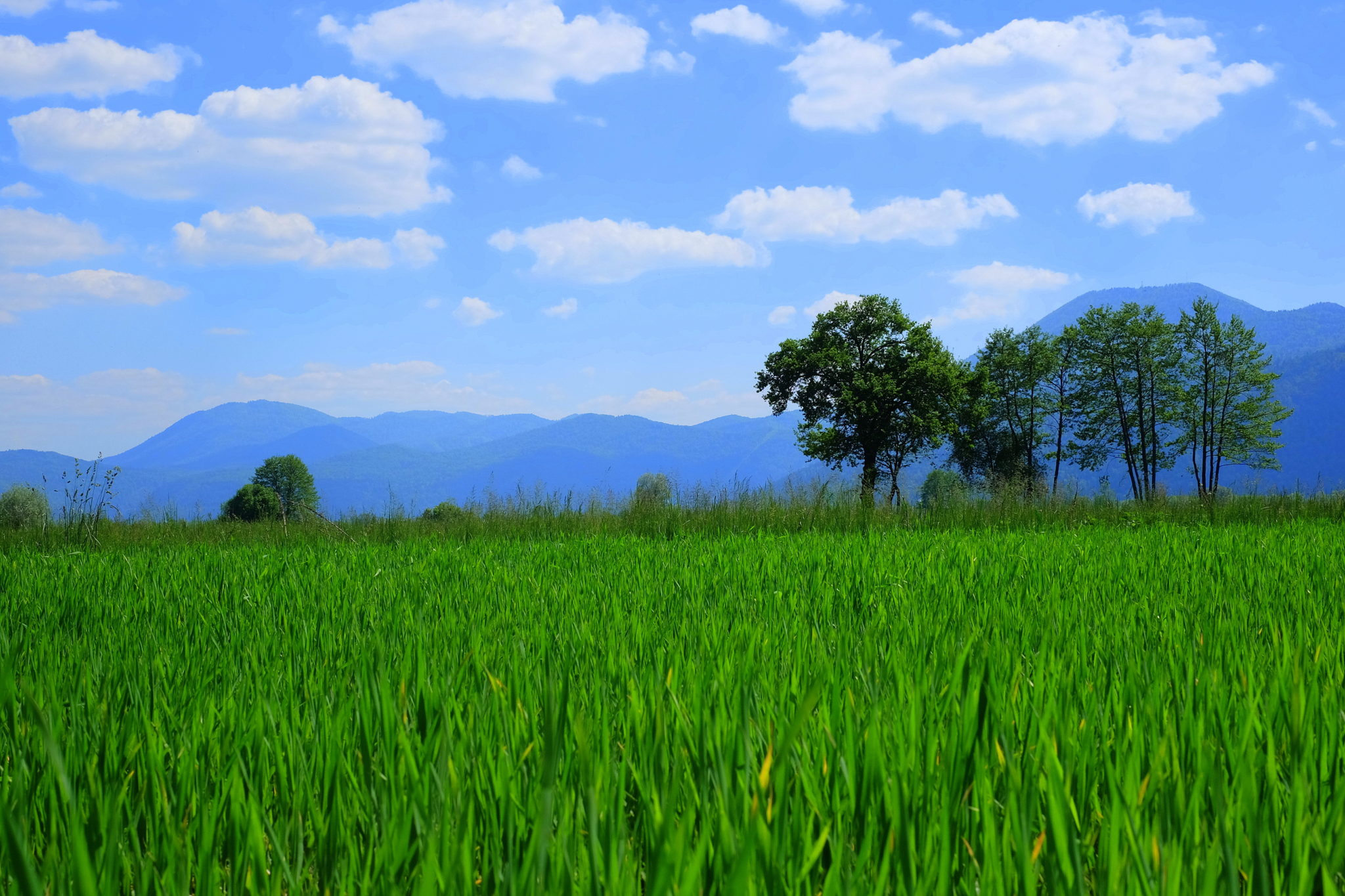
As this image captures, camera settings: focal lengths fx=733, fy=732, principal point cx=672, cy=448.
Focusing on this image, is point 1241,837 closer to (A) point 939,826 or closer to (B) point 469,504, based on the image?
(A) point 939,826

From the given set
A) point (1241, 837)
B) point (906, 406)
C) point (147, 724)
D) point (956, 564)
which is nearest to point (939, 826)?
point (1241, 837)

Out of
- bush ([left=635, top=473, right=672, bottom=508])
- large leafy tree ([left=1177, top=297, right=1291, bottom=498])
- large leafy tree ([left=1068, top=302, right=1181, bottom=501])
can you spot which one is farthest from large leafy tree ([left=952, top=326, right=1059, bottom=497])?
bush ([left=635, top=473, right=672, bottom=508])

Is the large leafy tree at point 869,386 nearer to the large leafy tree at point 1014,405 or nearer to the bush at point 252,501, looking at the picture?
the large leafy tree at point 1014,405

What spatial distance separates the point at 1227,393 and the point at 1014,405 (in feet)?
37.7

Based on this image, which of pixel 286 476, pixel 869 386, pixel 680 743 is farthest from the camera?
pixel 286 476

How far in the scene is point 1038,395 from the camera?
50156mm

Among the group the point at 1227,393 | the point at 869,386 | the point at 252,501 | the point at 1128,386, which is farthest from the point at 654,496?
the point at 252,501

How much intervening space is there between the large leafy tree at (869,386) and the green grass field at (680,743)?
108 feet

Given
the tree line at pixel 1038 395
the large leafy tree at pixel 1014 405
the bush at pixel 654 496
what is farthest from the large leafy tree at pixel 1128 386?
the bush at pixel 654 496

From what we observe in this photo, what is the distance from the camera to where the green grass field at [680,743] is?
0.90m

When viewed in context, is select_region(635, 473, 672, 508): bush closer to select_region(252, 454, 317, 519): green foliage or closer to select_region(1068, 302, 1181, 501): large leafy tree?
select_region(1068, 302, 1181, 501): large leafy tree

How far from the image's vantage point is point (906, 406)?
1442 inches

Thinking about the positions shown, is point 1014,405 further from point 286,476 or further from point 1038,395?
point 286,476

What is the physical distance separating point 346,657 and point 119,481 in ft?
27.2
